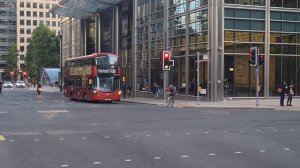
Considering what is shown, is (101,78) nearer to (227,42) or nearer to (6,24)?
(227,42)

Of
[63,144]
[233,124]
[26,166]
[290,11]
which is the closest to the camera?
[26,166]

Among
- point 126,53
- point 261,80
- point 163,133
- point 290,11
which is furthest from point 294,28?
point 163,133

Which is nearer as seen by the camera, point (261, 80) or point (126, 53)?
point (261, 80)

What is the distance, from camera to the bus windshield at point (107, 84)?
39.2m

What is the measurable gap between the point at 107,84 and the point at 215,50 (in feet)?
28.7

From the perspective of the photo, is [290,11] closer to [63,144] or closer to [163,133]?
[163,133]

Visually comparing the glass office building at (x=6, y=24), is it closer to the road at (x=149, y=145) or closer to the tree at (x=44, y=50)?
the tree at (x=44, y=50)

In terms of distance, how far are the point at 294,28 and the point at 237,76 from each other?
21.1 feet

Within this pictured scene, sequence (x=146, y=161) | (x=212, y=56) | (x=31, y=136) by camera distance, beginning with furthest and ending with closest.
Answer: (x=212, y=56), (x=31, y=136), (x=146, y=161)

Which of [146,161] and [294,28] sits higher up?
[294,28]

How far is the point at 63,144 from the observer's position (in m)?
13.0

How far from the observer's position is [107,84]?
130 ft

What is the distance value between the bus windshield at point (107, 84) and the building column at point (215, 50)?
24.3ft

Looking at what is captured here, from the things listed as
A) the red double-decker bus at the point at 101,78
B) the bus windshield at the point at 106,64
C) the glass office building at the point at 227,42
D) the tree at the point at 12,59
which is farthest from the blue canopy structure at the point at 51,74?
the bus windshield at the point at 106,64
